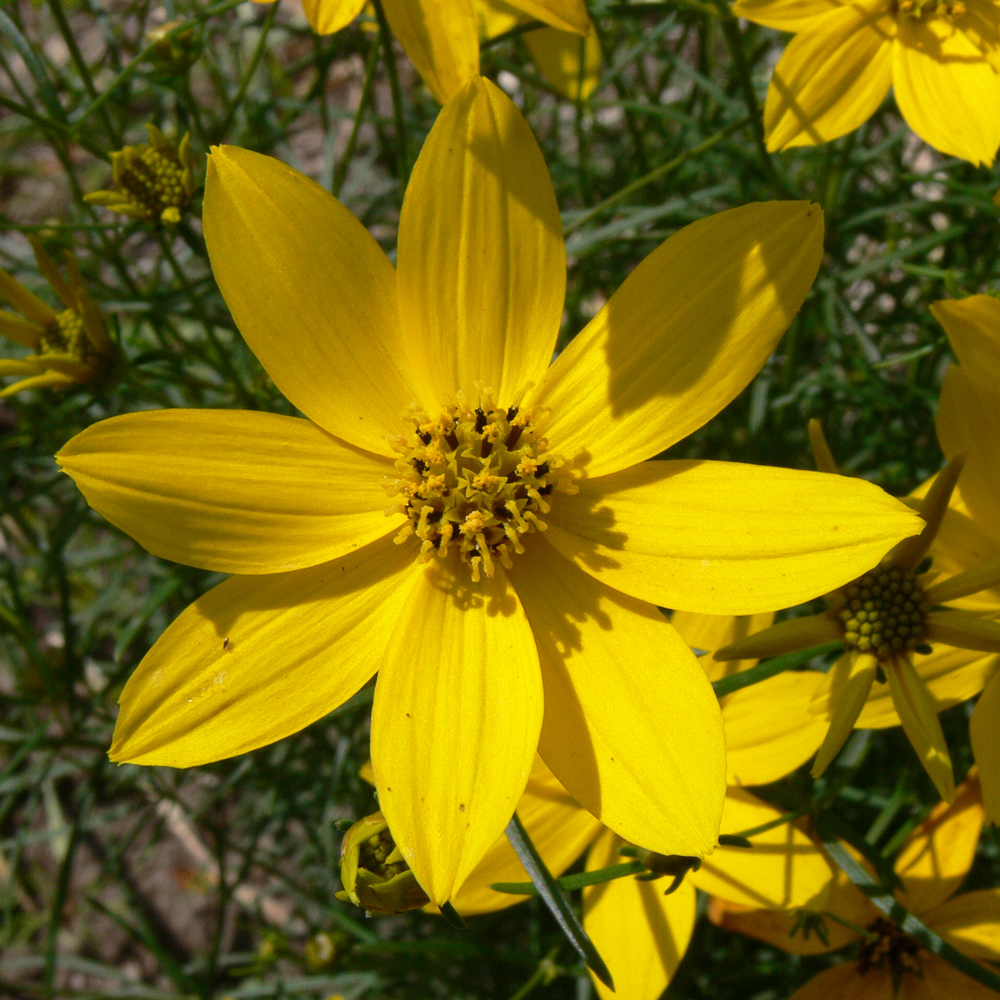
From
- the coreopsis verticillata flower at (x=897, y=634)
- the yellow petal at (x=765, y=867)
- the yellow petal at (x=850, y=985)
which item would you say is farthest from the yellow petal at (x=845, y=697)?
the yellow petal at (x=850, y=985)

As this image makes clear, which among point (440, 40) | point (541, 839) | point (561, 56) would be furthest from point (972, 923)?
point (561, 56)

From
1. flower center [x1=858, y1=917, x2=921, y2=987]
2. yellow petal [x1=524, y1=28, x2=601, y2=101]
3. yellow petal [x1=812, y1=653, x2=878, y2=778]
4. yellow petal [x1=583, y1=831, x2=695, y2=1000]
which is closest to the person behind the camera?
yellow petal [x1=812, y1=653, x2=878, y2=778]

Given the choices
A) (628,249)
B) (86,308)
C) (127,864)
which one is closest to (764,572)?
(86,308)

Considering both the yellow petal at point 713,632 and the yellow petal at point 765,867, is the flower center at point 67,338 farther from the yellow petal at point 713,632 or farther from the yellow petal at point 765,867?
the yellow petal at point 765,867

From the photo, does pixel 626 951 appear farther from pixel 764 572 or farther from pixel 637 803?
pixel 764 572

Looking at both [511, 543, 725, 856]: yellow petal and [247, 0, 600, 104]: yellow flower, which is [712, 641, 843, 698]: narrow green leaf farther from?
[247, 0, 600, 104]: yellow flower

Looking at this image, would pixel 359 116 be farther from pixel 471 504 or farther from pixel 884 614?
pixel 884 614

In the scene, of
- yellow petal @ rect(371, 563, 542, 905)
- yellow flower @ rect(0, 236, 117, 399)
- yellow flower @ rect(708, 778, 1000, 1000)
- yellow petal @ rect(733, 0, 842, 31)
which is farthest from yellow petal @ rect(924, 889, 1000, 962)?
yellow flower @ rect(0, 236, 117, 399)
